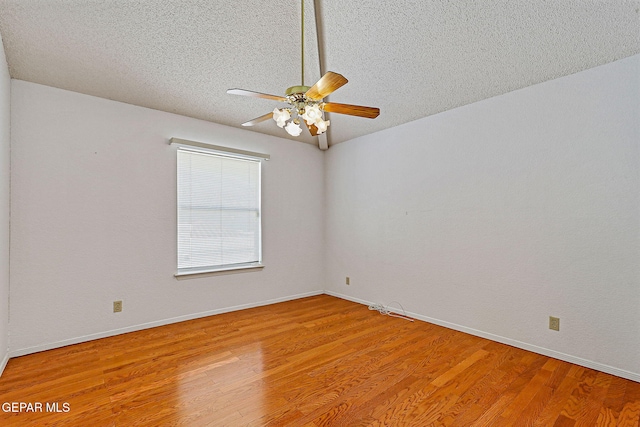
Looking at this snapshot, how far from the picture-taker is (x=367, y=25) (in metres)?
2.75

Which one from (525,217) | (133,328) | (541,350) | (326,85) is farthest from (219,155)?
(541,350)

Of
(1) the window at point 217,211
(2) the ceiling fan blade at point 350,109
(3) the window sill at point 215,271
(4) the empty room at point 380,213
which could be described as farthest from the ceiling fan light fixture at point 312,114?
(3) the window sill at point 215,271

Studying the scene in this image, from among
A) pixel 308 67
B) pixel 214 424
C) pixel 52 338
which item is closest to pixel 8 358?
pixel 52 338

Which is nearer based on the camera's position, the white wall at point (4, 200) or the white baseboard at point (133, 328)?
the white wall at point (4, 200)

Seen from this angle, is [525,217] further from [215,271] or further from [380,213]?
[215,271]

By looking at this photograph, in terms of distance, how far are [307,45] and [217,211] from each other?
2.25 m

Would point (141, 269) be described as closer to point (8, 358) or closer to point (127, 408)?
point (8, 358)

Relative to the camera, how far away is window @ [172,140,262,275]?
374cm

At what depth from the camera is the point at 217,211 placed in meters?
4.00

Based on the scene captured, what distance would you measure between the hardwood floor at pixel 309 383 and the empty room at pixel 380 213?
0.8 inches

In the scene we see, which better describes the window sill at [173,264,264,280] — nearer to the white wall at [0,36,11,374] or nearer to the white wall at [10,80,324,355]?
the white wall at [10,80,324,355]

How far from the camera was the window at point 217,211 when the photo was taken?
3742 millimetres

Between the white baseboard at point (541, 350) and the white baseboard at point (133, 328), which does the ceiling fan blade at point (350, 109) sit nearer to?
the white baseboard at point (541, 350)

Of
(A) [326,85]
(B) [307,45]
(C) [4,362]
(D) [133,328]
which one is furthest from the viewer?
(D) [133,328]
